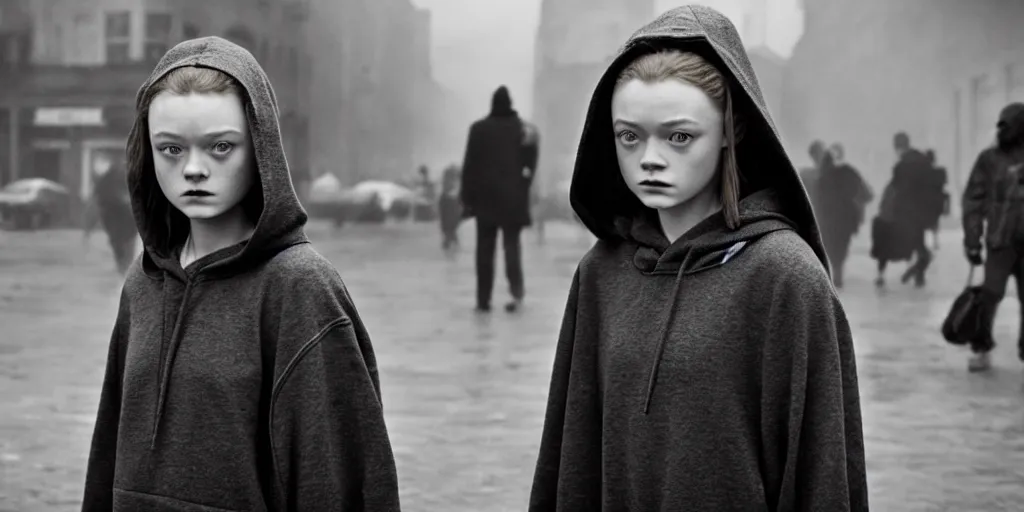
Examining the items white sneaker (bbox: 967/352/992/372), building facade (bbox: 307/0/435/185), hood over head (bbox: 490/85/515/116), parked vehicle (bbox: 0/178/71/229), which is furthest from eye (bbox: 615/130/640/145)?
parked vehicle (bbox: 0/178/71/229)

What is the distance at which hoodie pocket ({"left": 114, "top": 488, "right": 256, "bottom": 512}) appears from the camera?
7.61ft

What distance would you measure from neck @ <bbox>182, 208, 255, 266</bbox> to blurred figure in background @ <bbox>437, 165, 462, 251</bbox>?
15330mm

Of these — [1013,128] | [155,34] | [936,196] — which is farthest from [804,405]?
[155,34]

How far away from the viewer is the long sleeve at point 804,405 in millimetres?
2129

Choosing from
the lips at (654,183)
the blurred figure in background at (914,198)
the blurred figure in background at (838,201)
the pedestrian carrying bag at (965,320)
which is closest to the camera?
the lips at (654,183)

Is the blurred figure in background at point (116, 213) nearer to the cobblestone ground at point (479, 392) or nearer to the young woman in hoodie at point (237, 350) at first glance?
the cobblestone ground at point (479, 392)

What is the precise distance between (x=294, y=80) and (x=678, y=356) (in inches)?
698

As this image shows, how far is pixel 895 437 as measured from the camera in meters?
5.69

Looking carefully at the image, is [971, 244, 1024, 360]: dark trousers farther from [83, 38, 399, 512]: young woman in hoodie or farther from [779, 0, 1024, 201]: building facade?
[779, 0, 1024, 201]: building facade

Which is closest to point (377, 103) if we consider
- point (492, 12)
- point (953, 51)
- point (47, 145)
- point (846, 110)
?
point (492, 12)

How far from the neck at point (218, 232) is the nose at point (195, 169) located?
4.1 inches

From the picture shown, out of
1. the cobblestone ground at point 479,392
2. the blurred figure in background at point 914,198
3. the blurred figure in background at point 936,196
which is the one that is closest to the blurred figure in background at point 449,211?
the cobblestone ground at point 479,392

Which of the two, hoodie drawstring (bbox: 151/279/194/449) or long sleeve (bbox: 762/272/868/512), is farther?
hoodie drawstring (bbox: 151/279/194/449)

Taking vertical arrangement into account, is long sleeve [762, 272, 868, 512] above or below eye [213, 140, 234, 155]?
below
